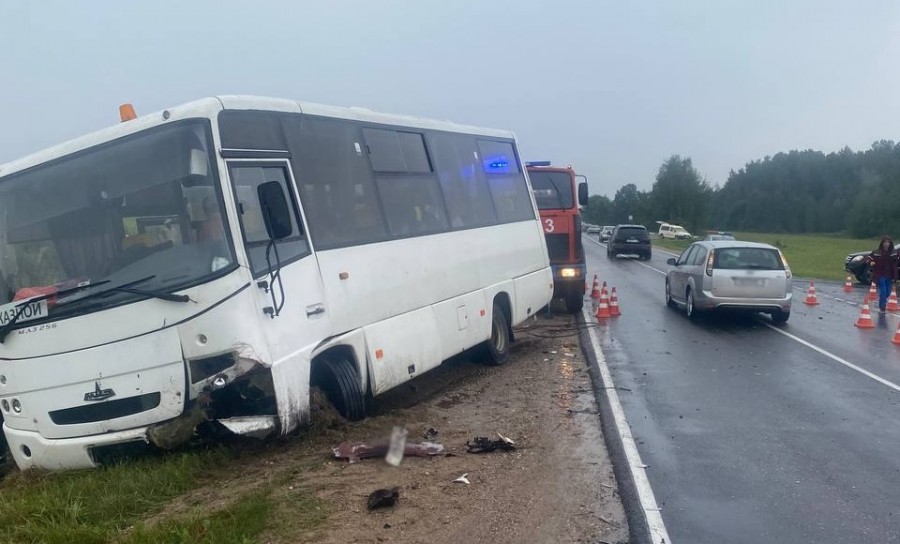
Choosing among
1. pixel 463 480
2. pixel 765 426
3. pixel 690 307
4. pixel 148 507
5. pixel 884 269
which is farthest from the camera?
pixel 884 269

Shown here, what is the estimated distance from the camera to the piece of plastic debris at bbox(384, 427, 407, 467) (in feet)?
22.1

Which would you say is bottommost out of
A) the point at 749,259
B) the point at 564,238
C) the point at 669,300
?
the point at 669,300

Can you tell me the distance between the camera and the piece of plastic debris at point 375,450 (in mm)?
6655

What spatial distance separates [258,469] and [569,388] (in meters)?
4.37

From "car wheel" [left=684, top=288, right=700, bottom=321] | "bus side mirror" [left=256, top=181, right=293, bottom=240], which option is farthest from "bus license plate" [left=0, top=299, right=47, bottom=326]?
"car wheel" [left=684, top=288, right=700, bottom=321]

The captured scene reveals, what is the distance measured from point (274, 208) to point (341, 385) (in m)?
1.88

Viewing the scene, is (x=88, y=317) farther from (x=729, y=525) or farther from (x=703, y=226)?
(x=703, y=226)

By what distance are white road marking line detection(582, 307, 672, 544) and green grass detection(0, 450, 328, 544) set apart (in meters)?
2.20

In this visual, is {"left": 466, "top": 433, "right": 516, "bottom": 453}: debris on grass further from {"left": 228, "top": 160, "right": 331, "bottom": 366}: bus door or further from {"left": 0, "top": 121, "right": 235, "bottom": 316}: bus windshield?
{"left": 0, "top": 121, "right": 235, "bottom": 316}: bus windshield

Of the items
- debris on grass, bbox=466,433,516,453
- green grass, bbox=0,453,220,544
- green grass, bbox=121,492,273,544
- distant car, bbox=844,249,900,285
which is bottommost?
distant car, bbox=844,249,900,285

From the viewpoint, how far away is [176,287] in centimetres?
594

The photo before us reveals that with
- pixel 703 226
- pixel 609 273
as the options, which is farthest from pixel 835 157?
pixel 609 273

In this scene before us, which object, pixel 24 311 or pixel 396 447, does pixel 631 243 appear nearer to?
pixel 396 447

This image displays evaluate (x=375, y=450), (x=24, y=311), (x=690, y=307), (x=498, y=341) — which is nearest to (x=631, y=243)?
(x=690, y=307)
